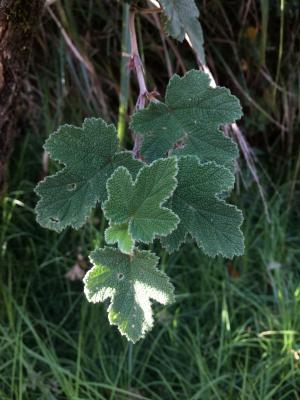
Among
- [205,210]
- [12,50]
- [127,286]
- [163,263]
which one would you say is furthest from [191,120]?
[163,263]

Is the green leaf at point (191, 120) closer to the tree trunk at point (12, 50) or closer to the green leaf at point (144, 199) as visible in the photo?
the green leaf at point (144, 199)

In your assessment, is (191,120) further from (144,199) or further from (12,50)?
(12,50)

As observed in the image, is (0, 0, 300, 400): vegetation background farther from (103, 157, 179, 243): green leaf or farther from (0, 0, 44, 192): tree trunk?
(103, 157, 179, 243): green leaf

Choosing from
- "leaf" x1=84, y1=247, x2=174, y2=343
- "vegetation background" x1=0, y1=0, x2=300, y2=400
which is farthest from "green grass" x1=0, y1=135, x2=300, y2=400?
"leaf" x1=84, y1=247, x2=174, y2=343

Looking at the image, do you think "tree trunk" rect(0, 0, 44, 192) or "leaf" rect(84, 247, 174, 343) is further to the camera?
"tree trunk" rect(0, 0, 44, 192)

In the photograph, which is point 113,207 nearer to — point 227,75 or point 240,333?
point 240,333

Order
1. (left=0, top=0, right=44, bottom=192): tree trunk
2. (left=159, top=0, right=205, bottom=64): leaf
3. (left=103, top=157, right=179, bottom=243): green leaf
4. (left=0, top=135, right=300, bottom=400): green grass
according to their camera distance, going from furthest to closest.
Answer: (left=0, top=135, right=300, bottom=400): green grass < (left=0, top=0, right=44, bottom=192): tree trunk < (left=159, top=0, right=205, bottom=64): leaf < (left=103, top=157, right=179, bottom=243): green leaf

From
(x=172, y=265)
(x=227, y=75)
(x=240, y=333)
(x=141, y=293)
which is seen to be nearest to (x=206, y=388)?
(x=240, y=333)
